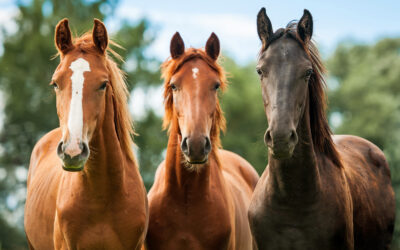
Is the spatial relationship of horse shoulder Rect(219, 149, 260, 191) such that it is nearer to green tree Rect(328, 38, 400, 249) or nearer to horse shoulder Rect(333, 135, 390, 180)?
horse shoulder Rect(333, 135, 390, 180)

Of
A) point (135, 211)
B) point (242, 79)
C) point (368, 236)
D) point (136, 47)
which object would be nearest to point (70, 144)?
point (135, 211)

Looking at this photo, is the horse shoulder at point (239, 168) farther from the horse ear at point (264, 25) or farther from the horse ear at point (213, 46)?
the horse ear at point (264, 25)

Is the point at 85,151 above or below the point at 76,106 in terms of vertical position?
below

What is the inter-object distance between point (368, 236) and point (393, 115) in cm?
2373

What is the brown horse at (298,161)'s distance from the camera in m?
4.02

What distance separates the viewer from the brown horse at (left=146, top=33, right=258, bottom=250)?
4.78 metres

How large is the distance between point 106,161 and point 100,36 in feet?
3.87

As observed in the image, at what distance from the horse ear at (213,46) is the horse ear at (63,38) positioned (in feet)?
4.98

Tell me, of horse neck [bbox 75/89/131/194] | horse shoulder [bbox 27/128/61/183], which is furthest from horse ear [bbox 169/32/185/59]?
horse shoulder [bbox 27/128/61/183]

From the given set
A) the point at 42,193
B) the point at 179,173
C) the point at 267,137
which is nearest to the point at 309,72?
the point at 267,137

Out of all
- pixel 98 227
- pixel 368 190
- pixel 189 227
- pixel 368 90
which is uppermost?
pixel 98 227

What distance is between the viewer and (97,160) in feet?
14.6

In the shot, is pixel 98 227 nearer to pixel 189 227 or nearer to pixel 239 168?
pixel 189 227

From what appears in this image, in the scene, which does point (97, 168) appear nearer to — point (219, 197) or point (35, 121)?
point (219, 197)
